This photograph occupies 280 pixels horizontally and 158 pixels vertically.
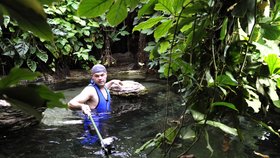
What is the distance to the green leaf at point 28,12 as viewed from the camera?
0.43 metres

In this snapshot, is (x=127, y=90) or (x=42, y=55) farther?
(x=42, y=55)

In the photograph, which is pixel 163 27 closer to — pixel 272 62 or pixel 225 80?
pixel 225 80

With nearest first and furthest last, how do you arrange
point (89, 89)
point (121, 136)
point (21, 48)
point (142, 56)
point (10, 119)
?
point (10, 119), point (121, 136), point (89, 89), point (21, 48), point (142, 56)

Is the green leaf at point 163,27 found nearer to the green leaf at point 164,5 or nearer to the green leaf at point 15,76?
the green leaf at point 164,5

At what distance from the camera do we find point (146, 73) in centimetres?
1043

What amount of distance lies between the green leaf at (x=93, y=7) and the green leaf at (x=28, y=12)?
0.59 m

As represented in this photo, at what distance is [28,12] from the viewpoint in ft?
1.44

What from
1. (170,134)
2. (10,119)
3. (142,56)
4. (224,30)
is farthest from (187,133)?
(142,56)

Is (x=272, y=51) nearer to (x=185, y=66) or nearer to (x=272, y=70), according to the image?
(x=272, y=70)

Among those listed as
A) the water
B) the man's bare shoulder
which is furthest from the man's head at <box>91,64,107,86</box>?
the water

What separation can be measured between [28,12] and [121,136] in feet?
17.4

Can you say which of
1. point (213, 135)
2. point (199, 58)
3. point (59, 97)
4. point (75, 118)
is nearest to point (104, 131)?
point (75, 118)

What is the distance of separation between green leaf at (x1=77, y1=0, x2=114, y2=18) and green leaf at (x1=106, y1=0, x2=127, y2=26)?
2cm

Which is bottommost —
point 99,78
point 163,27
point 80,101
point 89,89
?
point 80,101
